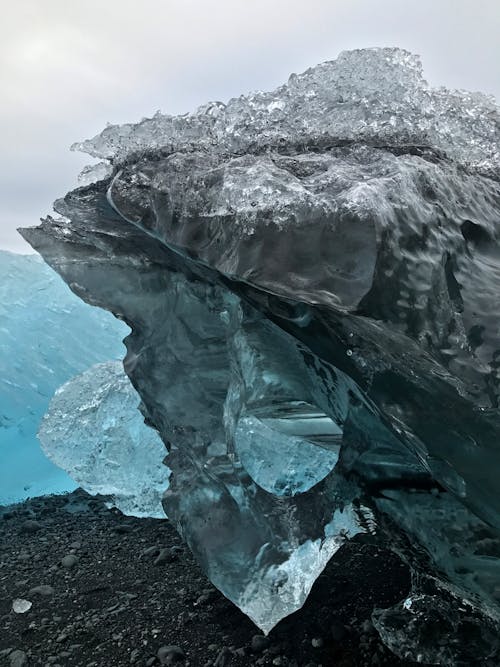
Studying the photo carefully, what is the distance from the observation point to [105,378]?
455 cm

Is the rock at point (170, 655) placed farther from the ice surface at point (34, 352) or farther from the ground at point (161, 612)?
the ice surface at point (34, 352)

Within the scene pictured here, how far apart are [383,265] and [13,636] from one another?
9.45 feet

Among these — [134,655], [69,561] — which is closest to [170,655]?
[134,655]

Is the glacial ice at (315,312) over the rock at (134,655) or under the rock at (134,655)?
over

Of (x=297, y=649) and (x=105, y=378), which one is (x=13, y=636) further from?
(x=105, y=378)

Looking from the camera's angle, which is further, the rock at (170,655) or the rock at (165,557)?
the rock at (165,557)

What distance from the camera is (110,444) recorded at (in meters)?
4.32

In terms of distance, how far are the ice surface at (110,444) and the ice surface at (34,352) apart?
10.7 feet

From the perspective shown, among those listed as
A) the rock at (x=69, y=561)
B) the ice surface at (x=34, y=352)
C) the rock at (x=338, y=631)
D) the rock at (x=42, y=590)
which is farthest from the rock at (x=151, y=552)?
the ice surface at (x=34, y=352)

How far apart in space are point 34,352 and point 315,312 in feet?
27.7

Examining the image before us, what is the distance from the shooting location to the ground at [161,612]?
2.71 meters

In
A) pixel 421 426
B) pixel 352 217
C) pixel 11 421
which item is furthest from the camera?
pixel 11 421

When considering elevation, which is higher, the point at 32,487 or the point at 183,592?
the point at 183,592

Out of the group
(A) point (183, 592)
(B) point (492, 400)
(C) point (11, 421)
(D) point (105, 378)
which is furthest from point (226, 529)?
(C) point (11, 421)
